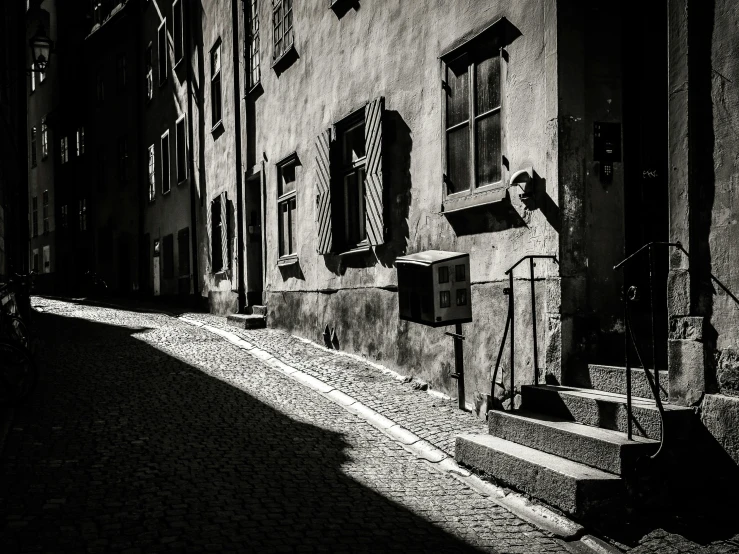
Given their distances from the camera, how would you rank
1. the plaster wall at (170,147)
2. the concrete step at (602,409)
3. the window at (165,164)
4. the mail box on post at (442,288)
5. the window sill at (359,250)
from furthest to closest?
the window at (165,164), the plaster wall at (170,147), the window sill at (359,250), the mail box on post at (442,288), the concrete step at (602,409)

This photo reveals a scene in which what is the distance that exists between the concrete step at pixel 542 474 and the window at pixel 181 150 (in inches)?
667

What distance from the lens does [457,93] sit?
8414 millimetres

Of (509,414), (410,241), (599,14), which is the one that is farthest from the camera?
(410,241)

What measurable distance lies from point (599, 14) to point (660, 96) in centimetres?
83

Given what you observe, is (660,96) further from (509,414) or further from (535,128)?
(509,414)

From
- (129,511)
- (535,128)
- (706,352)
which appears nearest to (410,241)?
(535,128)

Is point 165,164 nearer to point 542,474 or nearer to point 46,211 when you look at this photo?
point 46,211

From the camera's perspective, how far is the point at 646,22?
22.1ft

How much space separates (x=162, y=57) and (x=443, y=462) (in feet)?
63.9

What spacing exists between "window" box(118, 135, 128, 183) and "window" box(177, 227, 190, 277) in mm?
6585

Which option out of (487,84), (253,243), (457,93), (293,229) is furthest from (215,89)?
(487,84)

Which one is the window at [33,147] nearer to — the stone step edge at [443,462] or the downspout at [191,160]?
the downspout at [191,160]

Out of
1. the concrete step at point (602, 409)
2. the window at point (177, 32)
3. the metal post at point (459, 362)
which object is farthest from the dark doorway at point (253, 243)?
the concrete step at point (602, 409)

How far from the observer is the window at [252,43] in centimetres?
1577
